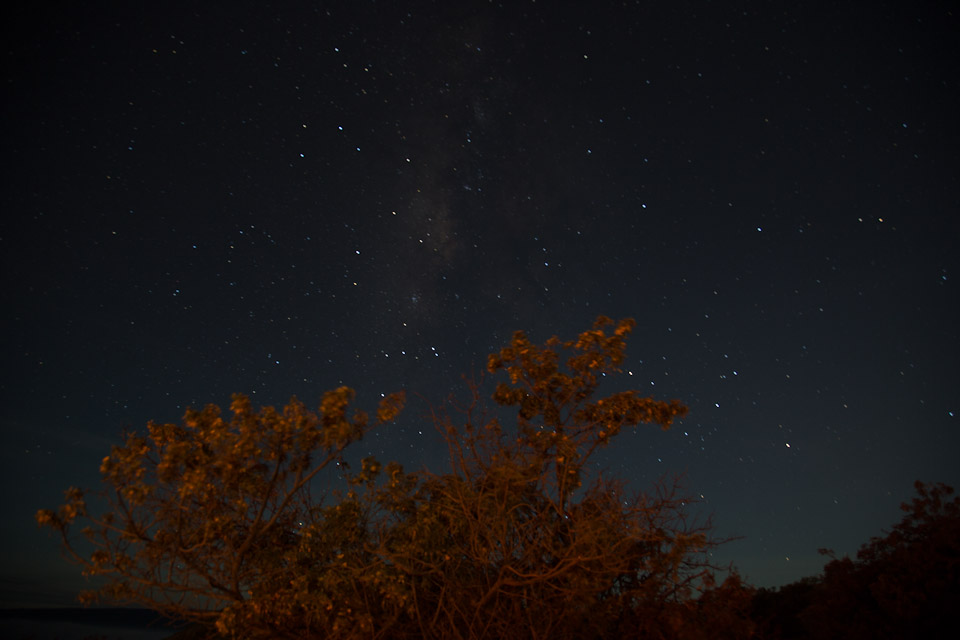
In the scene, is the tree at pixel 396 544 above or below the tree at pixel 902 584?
above

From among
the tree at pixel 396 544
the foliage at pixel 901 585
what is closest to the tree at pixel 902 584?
the foliage at pixel 901 585

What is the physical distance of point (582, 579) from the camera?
768 cm

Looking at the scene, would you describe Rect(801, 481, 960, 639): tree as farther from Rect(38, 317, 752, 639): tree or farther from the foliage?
Rect(38, 317, 752, 639): tree

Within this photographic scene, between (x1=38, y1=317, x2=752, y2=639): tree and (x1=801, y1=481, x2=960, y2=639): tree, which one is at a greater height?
(x1=38, y1=317, x2=752, y2=639): tree

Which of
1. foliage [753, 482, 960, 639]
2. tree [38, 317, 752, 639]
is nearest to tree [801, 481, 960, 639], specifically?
foliage [753, 482, 960, 639]

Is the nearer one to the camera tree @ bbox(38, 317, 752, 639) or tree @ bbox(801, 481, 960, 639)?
tree @ bbox(38, 317, 752, 639)

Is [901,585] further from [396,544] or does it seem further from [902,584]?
[396,544]

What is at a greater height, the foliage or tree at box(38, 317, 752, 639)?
tree at box(38, 317, 752, 639)

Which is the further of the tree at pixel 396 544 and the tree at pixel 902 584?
the tree at pixel 902 584

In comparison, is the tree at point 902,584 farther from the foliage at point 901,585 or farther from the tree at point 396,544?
the tree at point 396,544

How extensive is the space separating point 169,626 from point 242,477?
7.86ft

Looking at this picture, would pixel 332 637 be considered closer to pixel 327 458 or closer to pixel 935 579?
pixel 327 458

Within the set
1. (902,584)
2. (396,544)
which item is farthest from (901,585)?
(396,544)

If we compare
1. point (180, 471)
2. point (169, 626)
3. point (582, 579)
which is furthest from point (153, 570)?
point (582, 579)
